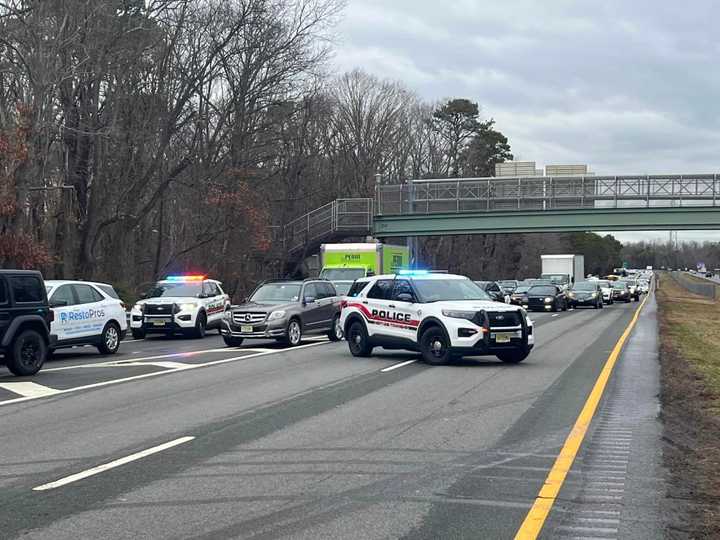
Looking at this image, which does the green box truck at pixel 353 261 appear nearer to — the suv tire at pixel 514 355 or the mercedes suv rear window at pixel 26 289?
the suv tire at pixel 514 355

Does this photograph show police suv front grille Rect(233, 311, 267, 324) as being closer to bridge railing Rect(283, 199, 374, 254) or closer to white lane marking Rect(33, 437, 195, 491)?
white lane marking Rect(33, 437, 195, 491)

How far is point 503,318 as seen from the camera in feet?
56.0

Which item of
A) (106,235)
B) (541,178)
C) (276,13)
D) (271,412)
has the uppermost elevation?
(276,13)

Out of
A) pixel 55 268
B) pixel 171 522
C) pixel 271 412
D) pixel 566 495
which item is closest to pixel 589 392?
pixel 271 412

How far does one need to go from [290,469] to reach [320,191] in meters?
59.4

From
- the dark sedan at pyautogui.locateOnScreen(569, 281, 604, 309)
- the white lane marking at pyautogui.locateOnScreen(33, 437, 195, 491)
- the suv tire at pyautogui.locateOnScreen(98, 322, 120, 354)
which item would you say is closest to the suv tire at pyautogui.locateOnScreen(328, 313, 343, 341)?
the suv tire at pyautogui.locateOnScreen(98, 322, 120, 354)

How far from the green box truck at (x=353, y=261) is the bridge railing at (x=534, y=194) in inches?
475

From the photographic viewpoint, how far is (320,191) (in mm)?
66875

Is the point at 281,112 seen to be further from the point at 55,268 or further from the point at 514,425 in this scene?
the point at 514,425

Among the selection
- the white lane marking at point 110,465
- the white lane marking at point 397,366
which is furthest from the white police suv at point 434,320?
the white lane marking at point 110,465

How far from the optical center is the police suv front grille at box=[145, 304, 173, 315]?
25.5 meters

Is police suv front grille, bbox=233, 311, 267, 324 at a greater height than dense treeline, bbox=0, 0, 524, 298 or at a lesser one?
lesser

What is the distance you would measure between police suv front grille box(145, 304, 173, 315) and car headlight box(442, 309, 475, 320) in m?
10.8

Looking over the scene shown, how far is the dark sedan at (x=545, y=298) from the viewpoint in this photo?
46.1 meters
